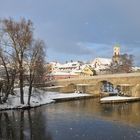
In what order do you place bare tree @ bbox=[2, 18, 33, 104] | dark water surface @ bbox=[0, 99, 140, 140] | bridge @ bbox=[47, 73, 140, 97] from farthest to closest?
1. bridge @ bbox=[47, 73, 140, 97]
2. bare tree @ bbox=[2, 18, 33, 104]
3. dark water surface @ bbox=[0, 99, 140, 140]

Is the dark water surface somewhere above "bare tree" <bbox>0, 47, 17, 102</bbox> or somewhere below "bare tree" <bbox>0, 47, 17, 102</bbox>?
below

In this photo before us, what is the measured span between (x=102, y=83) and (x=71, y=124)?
35.0 m

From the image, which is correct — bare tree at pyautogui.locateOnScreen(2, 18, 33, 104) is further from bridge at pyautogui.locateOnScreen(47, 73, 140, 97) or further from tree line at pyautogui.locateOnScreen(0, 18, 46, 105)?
bridge at pyautogui.locateOnScreen(47, 73, 140, 97)

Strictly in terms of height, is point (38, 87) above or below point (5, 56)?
below

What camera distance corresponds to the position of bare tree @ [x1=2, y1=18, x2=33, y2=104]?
4091cm

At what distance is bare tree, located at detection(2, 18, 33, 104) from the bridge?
1878cm

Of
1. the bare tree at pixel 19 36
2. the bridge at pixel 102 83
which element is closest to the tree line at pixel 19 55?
the bare tree at pixel 19 36

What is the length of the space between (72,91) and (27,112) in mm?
29225

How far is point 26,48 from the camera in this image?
41781 mm

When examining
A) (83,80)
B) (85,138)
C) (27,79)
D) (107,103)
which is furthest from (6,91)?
(83,80)

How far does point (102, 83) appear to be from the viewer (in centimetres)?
6538

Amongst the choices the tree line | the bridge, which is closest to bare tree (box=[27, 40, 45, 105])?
the tree line

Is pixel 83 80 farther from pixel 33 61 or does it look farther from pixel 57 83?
pixel 33 61

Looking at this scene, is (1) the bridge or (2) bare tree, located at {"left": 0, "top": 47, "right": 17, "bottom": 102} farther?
(1) the bridge
